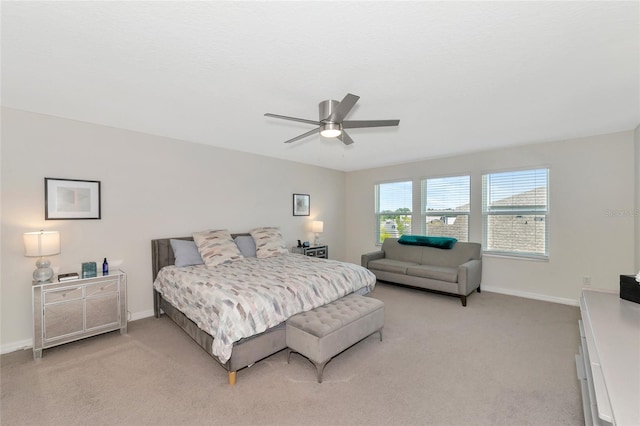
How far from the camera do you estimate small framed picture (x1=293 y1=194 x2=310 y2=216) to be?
5816 millimetres

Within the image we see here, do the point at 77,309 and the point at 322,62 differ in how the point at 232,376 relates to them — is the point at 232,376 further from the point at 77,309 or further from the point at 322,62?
the point at 322,62

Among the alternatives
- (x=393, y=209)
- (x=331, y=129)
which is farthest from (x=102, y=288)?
(x=393, y=209)

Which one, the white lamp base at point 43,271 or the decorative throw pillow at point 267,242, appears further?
the decorative throw pillow at point 267,242

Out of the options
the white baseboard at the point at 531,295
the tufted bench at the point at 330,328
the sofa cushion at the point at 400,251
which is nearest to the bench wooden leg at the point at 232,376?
the tufted bench at the point at 330,328

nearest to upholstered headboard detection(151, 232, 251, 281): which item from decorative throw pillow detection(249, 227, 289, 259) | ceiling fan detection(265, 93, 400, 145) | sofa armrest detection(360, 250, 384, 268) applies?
decorative throw pillow detection(249, 227, 289, 259)

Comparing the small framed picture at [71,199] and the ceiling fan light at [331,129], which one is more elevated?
the ceiling fan light at [331,129]

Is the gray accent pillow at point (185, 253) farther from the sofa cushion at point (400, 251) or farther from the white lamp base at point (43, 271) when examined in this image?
the sofa cushion at point (400, 251)

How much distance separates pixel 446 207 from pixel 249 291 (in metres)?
4.34

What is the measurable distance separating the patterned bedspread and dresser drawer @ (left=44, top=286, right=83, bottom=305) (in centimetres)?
85

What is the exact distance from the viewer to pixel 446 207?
5.43m

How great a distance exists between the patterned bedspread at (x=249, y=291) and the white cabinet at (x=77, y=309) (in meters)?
0.52

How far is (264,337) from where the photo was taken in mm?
2492

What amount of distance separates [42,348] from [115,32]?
3.03 metres

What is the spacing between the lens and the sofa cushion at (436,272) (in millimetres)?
4277
